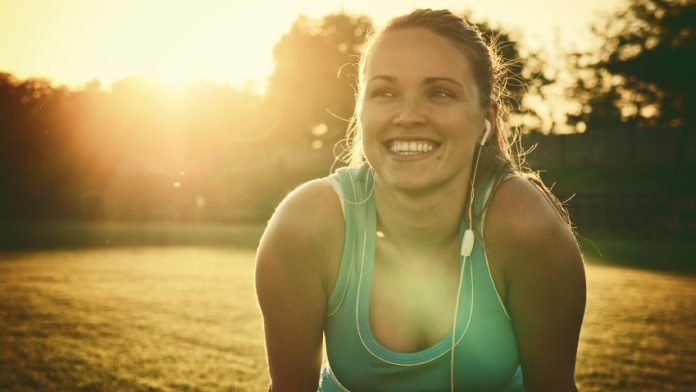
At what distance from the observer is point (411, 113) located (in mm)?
2561

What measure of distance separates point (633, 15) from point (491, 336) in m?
26.8

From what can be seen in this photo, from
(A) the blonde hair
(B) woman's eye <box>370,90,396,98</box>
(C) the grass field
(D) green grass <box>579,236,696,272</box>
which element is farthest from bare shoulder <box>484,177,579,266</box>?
(D) green grass <box>579,236,696,272</box>

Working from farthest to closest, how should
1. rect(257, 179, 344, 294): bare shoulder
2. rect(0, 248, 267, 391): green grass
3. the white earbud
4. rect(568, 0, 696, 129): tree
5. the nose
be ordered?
1. rect(568, 0, 696, 129): tree
2. rect(0, 248, 267, 391): green grass
3. the white earbud
4. the nose
5. rect(257, 179, 344, 294): bare shoulder

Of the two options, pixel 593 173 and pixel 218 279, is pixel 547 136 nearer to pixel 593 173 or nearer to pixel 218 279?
pixel 593 173

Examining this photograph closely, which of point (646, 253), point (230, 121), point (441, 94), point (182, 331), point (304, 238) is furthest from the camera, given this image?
point (230, 121)

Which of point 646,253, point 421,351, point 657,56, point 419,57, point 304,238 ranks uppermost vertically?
point 657,56

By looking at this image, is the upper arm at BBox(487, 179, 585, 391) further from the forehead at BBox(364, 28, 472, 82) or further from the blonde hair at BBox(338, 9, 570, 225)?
the forehead at BBox(364, 28, 472, 82)

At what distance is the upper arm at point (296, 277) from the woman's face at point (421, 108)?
1.19 ft

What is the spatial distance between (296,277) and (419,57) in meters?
1.09

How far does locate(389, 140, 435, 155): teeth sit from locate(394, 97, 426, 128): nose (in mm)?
83

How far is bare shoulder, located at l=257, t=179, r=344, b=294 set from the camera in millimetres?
2451

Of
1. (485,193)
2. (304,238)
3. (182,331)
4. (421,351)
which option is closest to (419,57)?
(485,193)

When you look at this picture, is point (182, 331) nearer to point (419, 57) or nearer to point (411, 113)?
point (411, 113)

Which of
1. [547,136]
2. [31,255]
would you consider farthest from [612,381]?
[547,136]
